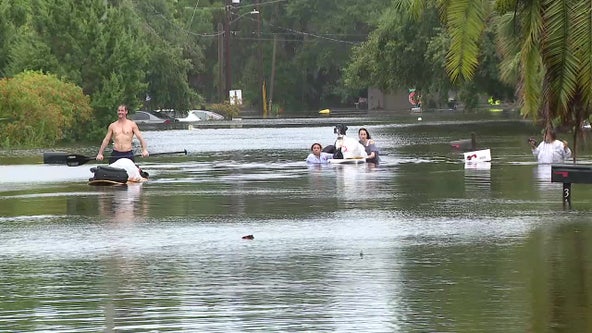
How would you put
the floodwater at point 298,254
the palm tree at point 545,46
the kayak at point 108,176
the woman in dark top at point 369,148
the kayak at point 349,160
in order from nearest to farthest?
1. the floodwater at point 298,254
2. the palm tree at point 545,46
3. the kayak at point 108,176
4. the kayak at point 349,160
5. the woman in dark top at point 369,148

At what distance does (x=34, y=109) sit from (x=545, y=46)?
3632 centimetres

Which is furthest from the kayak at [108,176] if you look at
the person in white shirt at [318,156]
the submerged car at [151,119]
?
the submerged car at [151,119]

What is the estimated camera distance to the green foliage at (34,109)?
4781 centimetres

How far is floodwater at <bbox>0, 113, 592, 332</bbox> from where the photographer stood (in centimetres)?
→ 1119

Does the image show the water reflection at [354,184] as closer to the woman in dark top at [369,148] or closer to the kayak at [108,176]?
the woman in dark top at [369,148]

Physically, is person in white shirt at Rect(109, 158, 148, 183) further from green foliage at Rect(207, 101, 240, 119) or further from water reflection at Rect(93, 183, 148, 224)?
green foliage at Rect(207, 101, 240, 119)

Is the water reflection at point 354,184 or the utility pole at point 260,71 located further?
the utility pole at point 260,71

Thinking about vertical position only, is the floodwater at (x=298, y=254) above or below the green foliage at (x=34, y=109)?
below

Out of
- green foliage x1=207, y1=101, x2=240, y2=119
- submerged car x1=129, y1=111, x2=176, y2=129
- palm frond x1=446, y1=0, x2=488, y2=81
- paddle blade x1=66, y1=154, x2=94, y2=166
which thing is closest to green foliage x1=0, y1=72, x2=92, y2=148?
paddle blade x1=66, y1=154, x2=94, y2=166

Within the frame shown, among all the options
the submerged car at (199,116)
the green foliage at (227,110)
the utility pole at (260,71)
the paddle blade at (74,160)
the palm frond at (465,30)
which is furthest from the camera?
the utility pole at (260,71)

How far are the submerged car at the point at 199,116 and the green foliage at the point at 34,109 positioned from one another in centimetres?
3825

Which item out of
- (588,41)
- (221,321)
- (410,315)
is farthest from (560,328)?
(588,41)

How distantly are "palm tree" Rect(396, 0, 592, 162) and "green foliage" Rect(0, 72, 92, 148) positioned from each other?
33.4m

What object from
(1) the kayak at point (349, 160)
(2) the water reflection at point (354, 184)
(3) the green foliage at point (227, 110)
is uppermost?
(3) the green foliage at point (227, 110)
